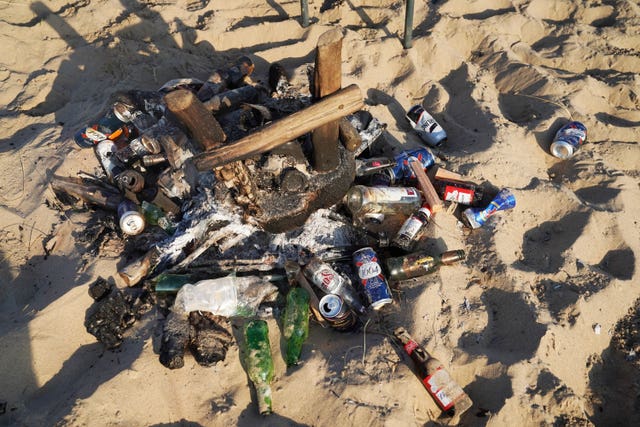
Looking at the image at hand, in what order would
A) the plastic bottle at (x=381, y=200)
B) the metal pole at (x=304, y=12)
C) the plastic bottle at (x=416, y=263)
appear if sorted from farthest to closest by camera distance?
the metal pole at (x=304, y=12) < the plastic bottle at (x=381, y=200) < the plastic bottle at (x=416, y=263)

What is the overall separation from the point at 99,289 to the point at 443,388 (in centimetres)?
234

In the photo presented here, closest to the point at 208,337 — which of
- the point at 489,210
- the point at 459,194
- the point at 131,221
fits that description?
the point at 131,221

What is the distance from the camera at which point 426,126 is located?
153 inches

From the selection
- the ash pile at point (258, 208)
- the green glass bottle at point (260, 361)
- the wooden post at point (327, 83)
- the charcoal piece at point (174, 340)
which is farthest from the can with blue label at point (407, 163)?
the charcoal piece at point (174, 340)

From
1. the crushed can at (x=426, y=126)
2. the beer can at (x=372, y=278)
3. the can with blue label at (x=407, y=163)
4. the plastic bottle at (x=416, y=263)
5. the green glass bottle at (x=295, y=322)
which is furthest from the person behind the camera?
the crushed can at (x=426, y=126)

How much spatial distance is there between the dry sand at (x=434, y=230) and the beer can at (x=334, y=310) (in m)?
0.14

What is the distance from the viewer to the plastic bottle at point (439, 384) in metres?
2.44

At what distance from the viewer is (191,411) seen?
248 centimetres

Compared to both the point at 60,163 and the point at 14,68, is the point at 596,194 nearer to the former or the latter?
the point at 60,163

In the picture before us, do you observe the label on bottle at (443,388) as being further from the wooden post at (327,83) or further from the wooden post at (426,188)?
the wooden post at (327,83)

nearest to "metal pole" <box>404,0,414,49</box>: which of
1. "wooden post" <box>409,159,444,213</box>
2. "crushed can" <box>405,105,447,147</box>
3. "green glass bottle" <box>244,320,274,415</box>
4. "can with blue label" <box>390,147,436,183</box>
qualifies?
"crushed can" <box>405,105,447,147</box>

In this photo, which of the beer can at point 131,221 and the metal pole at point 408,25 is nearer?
the beer can at point 131,221

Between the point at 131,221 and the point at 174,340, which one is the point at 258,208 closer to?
the point at 131,221

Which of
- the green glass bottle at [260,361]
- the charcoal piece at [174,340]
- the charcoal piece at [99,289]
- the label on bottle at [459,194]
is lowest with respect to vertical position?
the label on bottle at [459,194]
